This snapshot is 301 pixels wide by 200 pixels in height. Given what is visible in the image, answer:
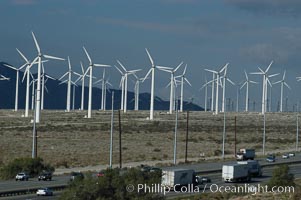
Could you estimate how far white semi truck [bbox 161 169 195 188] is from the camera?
4828cm

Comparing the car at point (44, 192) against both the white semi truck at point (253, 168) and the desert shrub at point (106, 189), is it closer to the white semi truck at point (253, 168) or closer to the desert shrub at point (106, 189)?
the desert shrub at point (106, 189)

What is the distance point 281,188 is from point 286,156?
44.1m

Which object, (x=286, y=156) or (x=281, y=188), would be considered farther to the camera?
(x=286, y=156)

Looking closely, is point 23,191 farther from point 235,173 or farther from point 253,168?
point 253,168

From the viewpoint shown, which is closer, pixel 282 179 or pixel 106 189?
pixel 106 189

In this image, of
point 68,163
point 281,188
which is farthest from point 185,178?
point 68,163

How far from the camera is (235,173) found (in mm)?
56031

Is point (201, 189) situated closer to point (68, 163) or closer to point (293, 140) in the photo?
point (68, 163)

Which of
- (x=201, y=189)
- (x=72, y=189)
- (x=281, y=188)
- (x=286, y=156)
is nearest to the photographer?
(x=72, y=189)

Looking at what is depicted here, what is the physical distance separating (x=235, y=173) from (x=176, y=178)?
812 cm

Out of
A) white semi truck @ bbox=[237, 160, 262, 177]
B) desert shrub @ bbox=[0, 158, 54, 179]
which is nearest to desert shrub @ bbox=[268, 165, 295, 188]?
white semi truck @ bbox=[237, 160, 262, 177]

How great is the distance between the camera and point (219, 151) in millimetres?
99000

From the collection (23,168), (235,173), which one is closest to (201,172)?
(235,173)

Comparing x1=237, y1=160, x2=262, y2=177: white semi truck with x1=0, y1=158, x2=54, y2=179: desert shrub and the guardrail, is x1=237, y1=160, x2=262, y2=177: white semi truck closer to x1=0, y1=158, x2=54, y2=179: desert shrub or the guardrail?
the guardrail
